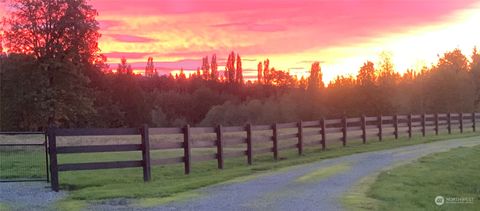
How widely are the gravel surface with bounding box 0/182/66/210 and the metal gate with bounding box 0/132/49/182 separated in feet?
2.34

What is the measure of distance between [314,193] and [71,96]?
31.8 metres

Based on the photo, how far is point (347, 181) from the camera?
13156 mm

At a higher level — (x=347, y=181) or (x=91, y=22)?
(x=91, y=22)

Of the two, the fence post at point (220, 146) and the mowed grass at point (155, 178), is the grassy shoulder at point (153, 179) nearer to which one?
the mowed grass at point (155, 178)

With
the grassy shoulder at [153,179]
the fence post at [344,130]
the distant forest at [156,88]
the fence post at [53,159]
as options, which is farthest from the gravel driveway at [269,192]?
the distant forest at [156,88]

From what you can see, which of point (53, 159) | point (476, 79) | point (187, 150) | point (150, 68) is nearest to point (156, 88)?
point (150, 68)

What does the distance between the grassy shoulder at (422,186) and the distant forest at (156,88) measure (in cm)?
2803

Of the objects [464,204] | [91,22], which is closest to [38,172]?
[464,204]

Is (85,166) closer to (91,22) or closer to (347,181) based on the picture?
(347,181)

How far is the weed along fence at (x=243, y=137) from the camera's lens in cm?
1343

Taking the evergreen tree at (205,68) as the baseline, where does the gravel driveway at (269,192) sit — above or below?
below

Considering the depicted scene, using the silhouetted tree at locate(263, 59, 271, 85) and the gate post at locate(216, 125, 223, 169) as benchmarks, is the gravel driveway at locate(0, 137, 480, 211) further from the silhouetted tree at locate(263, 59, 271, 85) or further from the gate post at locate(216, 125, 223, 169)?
the silhouetted tree at locate(263, 59, 271, 85)

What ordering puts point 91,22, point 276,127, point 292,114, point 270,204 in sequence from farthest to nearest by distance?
point 292,114 → point 91,22 → point 276,127 → point 270,204

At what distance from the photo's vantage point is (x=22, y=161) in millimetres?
20062
